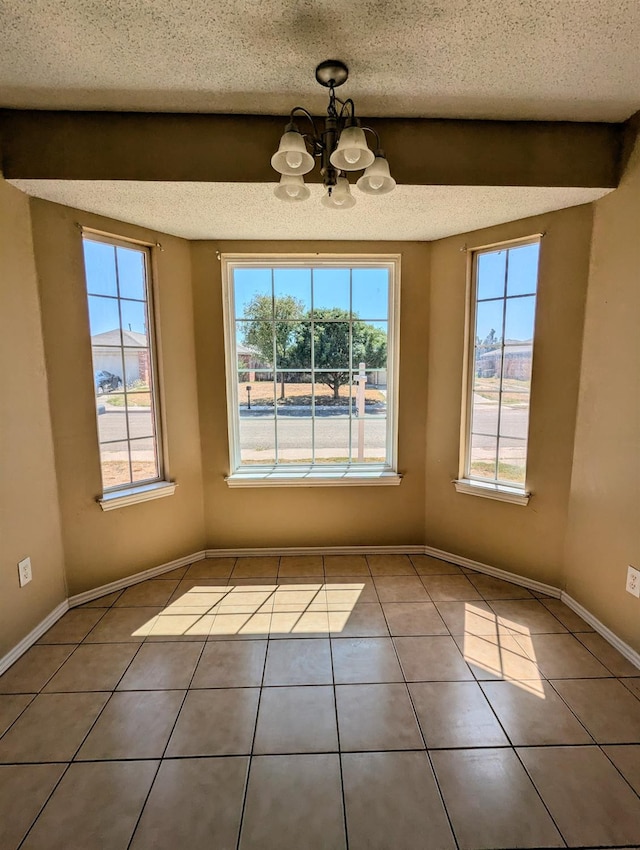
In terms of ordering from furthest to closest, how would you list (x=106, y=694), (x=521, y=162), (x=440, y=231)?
(x=440, y=231) < (x=521, y=162) < (x=106, y=694)

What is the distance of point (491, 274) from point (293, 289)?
131 centimetres

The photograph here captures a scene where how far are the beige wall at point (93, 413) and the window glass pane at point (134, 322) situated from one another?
11 cm

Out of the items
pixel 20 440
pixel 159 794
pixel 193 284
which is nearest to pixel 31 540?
pixel 20 440

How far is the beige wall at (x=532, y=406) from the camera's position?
220cm

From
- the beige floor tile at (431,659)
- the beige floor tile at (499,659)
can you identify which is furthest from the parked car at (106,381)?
the beige floor tile at (499,659)

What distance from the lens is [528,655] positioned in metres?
1.90

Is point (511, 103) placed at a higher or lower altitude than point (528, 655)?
higher

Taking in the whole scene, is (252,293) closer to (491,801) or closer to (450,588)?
(450,588)

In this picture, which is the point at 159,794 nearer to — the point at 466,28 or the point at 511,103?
the point at 466,28

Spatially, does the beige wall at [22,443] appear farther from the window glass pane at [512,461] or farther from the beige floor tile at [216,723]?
the window glass pane at [512,461]

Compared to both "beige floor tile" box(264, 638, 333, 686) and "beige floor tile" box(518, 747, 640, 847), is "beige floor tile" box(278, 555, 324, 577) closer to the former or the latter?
"beige floor tile" box(264, 638, 333, 686)

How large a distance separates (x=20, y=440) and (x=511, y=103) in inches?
109

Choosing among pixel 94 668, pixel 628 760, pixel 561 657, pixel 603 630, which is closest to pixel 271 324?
pixel 94 668

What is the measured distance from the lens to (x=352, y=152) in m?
1.34
